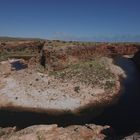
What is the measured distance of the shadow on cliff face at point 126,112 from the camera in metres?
57.1

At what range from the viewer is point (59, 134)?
48.9 m

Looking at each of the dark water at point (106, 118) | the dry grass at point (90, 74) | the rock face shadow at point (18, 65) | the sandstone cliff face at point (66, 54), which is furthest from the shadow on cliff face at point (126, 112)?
the rock face shadow at point (18, 65)

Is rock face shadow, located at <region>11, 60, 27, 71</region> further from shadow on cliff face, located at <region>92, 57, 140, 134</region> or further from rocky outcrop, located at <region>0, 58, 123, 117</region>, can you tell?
shadow on cliff face, located at <region>92, 57, 140, 134</region>

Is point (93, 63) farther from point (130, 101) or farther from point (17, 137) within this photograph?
point (17, 137)

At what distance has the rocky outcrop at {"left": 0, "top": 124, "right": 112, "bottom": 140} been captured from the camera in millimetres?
47500

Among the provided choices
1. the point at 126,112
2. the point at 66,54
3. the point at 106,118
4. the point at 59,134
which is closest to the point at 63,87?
the point at 66,54

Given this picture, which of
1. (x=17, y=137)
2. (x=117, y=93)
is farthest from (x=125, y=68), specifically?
(x=17, y=137)

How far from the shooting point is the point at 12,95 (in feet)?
252

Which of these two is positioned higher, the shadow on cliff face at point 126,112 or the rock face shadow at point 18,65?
the rock face shadow at point 18,65

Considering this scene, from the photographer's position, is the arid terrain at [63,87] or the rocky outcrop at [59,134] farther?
the arid terrain at [63,87]

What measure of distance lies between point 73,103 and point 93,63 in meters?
29.1

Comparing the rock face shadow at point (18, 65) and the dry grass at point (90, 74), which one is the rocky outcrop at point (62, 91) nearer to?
the dry grass at point (90, 74)

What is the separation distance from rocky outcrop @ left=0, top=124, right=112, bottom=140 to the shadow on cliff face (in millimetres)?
4853

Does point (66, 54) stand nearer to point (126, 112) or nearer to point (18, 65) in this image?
point (18, 65)
